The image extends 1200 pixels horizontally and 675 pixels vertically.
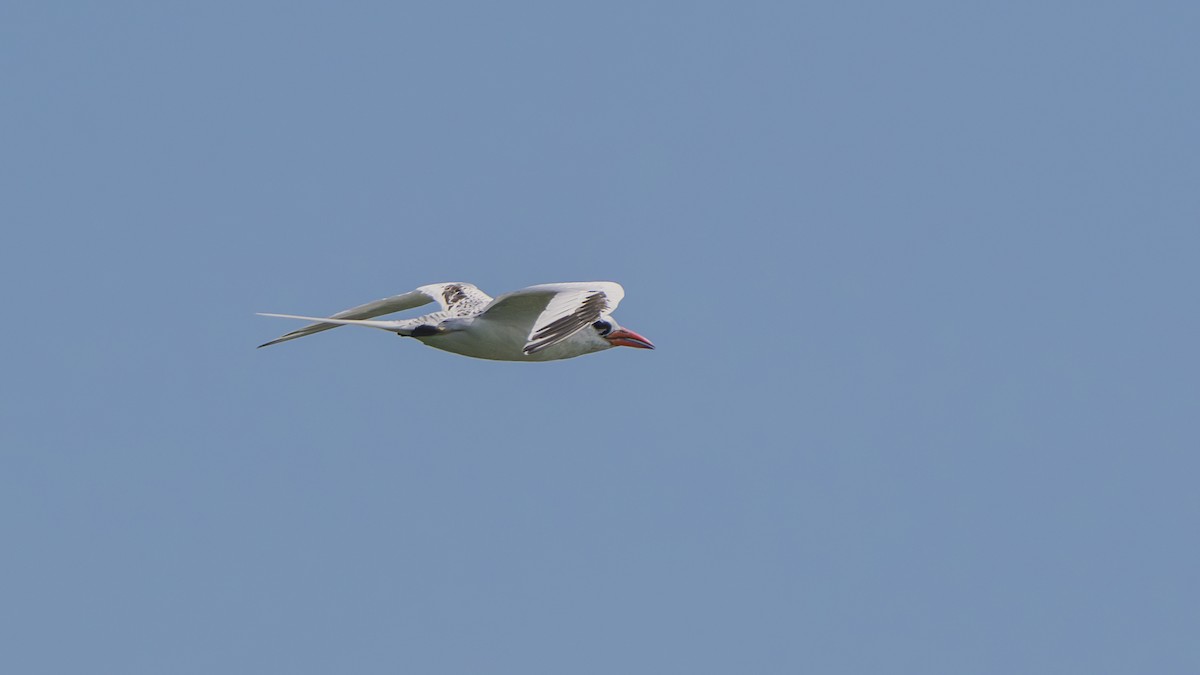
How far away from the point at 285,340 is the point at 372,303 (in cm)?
126

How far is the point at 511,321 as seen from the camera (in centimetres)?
1881

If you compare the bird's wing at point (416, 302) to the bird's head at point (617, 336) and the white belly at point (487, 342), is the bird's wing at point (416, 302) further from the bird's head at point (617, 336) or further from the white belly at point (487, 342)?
the bird's head at point (617, 336)

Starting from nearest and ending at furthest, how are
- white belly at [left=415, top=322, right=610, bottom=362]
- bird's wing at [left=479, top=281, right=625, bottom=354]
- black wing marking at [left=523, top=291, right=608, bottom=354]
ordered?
1. black wing marking at [left=523, top=291, right=608, bottom=354]
2. bird's wing at [left=479, top=281, right=625, bottom=354]
3. white belly at [left=415, top=322, right=610, bottom=362]

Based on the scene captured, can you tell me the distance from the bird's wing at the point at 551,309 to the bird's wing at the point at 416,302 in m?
1.64

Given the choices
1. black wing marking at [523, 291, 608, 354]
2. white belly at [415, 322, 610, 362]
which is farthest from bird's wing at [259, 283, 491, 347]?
black wing marking at [523, 291, 608, 354]

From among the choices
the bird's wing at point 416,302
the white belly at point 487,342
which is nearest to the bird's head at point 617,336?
the white belly at point 487,342

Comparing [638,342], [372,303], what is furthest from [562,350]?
[372,303]

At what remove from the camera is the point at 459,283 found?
21234 millimetres

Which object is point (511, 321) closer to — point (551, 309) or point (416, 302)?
point (551, 309)

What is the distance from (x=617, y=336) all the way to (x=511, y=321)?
2705 millimetres

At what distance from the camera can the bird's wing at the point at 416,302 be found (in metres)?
20.5

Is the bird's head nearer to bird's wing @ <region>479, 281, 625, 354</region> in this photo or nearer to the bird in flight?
the bird in flight

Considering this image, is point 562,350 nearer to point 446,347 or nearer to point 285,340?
point 446,347

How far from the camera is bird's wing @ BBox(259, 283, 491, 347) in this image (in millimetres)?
20547
